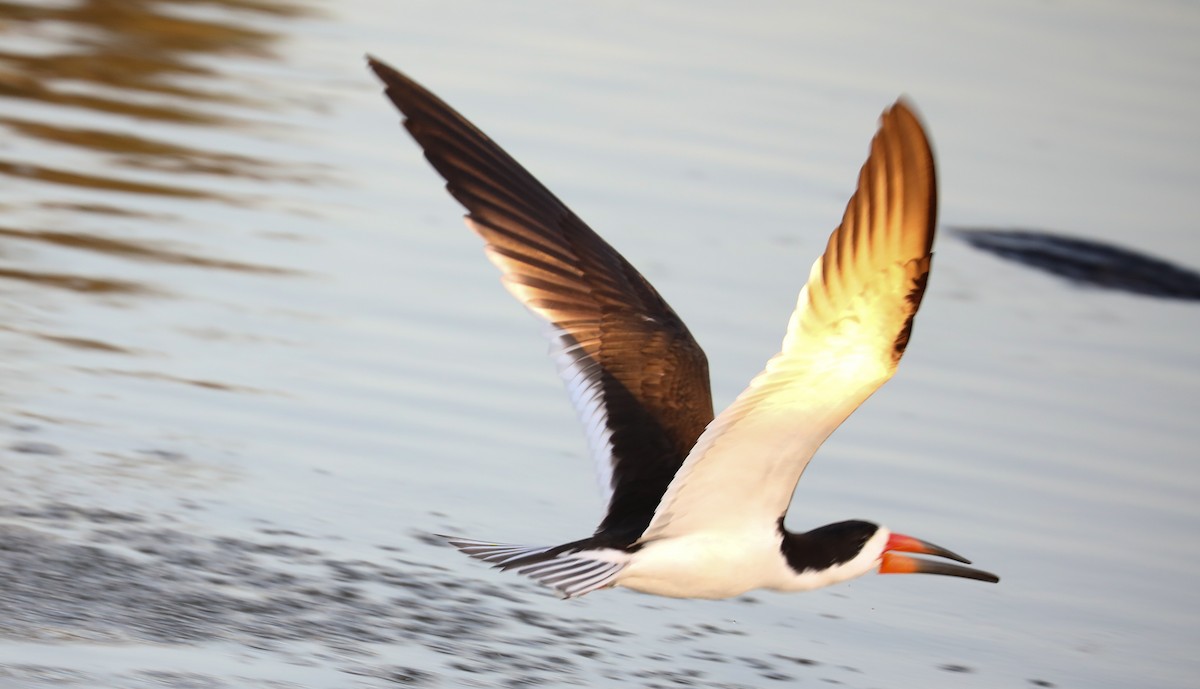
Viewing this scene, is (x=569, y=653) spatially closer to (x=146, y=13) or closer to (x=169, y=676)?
(x=169, y=676)

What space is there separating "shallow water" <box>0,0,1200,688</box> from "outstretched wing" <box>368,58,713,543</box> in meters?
0.62

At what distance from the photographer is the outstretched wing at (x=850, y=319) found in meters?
4.75

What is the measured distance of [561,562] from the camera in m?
5.54

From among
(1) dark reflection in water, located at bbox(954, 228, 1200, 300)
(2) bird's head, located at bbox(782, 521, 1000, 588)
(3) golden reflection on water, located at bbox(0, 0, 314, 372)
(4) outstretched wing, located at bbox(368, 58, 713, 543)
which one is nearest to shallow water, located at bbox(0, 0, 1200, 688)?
(3) golden reflection on water, located at bbox(0, 0, 314, 372)

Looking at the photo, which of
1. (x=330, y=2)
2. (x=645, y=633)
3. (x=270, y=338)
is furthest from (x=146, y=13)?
(x=645, y=633)

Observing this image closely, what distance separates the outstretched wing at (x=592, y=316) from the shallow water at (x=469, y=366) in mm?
618

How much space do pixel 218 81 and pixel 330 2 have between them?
3.10m

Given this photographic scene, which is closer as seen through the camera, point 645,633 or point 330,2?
point 645,633

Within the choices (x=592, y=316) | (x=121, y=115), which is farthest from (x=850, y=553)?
(x=121, y=115)

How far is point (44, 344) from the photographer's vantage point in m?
7.91

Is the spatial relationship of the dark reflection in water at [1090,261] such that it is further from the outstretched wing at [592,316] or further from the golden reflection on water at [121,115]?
the outstretched wing at [592,316]

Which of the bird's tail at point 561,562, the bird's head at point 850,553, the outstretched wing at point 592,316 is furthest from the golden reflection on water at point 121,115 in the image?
the bird's head at point 850,553

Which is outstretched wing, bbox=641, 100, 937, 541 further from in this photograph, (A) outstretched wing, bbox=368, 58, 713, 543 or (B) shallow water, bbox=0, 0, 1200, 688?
(B) shallow water, bbox=0, 0, 1200, 688

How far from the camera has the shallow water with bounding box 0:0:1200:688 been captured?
20.2ft
